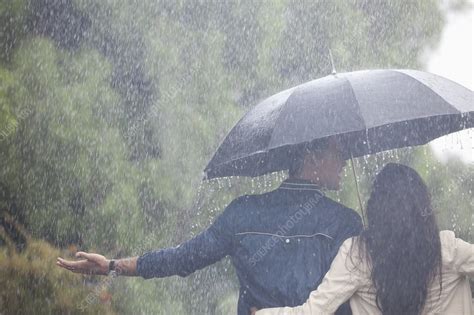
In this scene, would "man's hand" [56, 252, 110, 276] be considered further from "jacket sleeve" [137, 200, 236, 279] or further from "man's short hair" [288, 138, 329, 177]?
"man's short hair" [288, 138, 329, 177]

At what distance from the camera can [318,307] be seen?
3.16m

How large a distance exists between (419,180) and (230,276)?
6032mm

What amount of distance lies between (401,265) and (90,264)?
123cm

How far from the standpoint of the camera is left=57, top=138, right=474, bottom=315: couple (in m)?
3.15

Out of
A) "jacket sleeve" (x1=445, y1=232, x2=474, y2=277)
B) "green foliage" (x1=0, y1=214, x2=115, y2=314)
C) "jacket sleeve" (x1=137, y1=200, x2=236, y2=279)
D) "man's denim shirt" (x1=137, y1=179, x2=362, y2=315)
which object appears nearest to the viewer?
"jacket sleeve" (x1=445, y1=232, x2=474, y2=277)

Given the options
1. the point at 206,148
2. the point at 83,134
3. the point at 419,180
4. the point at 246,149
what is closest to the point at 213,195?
the point at 206,148

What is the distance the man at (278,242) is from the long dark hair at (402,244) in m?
0.23

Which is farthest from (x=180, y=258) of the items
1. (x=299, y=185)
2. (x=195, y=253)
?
(x=299, y=185)

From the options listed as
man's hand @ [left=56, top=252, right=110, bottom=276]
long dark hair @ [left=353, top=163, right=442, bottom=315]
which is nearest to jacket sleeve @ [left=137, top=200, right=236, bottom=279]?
man's hand @ [left=56, top=252, right=110, bottom=276]

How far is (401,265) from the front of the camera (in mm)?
→ 3170

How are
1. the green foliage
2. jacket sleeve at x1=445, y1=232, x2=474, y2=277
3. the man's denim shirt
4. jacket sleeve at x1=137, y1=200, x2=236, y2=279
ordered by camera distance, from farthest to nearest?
the green foliage → jacket sleeve at x1=137, y1=200, x2=236, y2=279 → the man's denim shirt → jacket sleeve at x1=445, y1=232, x2=474, y2=277

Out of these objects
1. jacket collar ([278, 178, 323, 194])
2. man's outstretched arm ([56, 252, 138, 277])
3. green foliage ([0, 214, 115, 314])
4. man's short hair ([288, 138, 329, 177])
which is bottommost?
green foliage ([0, 214, 115, 314])

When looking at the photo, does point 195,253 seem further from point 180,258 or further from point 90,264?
point 90,264

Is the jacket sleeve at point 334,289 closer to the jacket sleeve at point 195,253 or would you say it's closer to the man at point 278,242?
the man at point 278,242
